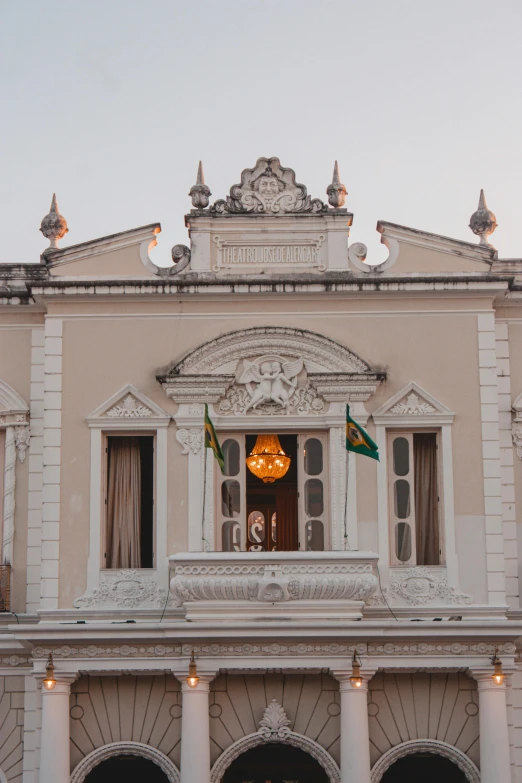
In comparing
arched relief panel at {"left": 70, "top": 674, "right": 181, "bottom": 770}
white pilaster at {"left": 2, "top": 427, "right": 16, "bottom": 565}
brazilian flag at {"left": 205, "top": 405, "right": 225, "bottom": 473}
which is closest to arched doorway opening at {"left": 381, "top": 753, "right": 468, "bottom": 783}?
arched relief panel at {"left": 70, "top": 674, "right": 181, "bottom": 770}

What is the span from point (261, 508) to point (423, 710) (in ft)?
13.3

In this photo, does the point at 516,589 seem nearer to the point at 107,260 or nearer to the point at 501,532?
the point at 501,532

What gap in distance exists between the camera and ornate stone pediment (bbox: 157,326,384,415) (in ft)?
70.1

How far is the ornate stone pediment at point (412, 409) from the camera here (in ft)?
70.0

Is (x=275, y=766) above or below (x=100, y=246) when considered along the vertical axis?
below

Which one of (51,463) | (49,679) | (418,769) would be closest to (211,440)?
(51,463)

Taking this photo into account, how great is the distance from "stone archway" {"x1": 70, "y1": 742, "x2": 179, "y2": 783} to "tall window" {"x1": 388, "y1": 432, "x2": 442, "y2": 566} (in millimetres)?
4414

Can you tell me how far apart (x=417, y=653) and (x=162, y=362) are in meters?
5.66

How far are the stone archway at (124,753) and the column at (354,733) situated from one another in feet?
8.05

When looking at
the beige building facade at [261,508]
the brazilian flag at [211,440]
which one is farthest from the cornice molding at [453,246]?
the brazilian flag at [211,440]

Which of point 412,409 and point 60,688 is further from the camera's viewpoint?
point 412,409

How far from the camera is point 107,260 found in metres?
22.0

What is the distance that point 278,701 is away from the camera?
2086 centimetres

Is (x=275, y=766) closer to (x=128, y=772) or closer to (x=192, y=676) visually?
(x=128, y=772)
